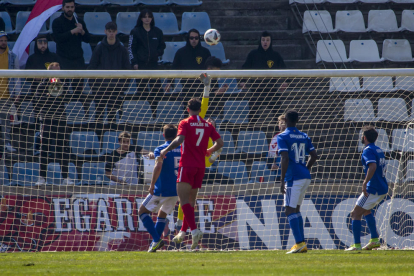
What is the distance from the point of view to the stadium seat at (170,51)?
12.4 m

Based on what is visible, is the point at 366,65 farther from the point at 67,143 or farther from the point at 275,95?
the point at 67,143

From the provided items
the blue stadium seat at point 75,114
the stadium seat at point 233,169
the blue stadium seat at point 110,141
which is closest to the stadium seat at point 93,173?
the blue stadium seat at point 110,141

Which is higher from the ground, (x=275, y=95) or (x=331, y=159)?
(x=275, y=95)

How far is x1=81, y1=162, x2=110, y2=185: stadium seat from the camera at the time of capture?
9.12m

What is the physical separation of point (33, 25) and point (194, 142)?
5.89 metres

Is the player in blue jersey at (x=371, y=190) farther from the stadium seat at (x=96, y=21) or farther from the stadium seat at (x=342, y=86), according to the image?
the stadium seat at (x=96, y=21)

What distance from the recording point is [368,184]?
26.2ft

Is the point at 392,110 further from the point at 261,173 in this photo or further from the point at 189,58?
the point at 189,58

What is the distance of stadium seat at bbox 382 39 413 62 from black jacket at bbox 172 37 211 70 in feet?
16.4

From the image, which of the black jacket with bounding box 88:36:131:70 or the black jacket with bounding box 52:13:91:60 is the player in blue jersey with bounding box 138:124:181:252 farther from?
the black jacket with bounding box 52:13:91:60

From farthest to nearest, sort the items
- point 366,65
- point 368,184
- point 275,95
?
point 366,65 → point 275,95 → point 368,184

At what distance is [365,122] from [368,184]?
301cm

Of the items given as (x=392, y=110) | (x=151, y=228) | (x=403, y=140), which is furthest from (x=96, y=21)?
(x=403, y=140)

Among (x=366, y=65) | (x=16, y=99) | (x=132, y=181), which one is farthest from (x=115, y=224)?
(x=366, y=65)
